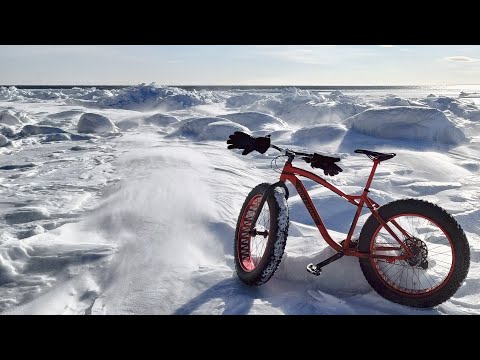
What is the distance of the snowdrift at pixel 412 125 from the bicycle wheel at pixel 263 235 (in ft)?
37.9

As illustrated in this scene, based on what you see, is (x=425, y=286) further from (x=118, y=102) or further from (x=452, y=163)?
(x=118, y=102)

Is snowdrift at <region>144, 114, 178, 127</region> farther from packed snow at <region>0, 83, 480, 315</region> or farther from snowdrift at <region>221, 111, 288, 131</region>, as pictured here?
packed snow at <region>0, 83, 480, 315</region>

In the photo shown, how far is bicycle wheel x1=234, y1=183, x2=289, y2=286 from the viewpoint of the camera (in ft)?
8.22

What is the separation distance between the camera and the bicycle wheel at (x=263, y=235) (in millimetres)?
2506

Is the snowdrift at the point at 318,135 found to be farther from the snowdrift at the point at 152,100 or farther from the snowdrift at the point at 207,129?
the snowdrift at the point at 152,100

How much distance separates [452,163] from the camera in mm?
9523

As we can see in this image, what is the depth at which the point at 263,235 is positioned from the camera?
282 cm

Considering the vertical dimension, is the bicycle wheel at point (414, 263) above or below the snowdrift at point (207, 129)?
above

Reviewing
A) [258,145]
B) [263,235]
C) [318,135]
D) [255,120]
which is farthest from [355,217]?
[255,120]

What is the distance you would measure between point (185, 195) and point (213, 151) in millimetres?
5308

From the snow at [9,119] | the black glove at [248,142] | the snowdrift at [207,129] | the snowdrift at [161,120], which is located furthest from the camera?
the snowdrift at [161,120]

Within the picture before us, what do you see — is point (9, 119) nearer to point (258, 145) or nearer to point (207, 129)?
point (207, 129)

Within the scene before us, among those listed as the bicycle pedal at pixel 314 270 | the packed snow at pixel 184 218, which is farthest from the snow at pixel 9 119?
the bicycle pedal at pixel 314 270
